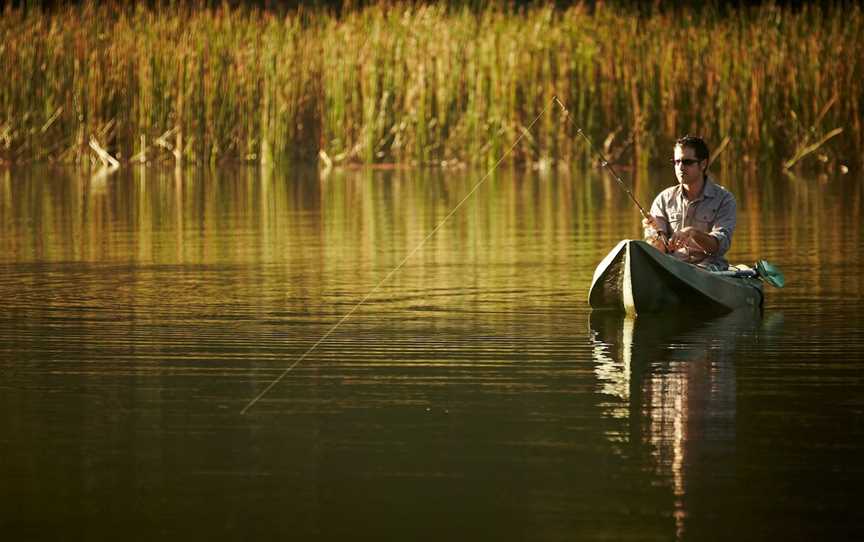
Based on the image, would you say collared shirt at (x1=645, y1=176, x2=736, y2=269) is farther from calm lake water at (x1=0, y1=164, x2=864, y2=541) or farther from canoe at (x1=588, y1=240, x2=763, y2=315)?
calm lake water at (x1=0, y1=164, x2=864, y2=541)

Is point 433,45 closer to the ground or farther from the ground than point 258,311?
farther from the ground

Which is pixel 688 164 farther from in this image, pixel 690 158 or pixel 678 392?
pixel 678 392

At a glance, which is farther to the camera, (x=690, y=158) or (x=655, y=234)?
(x=655, y=234)

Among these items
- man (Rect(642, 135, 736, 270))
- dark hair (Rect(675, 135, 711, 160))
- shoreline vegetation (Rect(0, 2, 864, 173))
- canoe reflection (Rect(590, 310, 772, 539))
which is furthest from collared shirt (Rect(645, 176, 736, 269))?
shoreline vegetation (Rect(0, 2, 864, 173))

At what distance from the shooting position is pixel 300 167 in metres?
A: 27.7

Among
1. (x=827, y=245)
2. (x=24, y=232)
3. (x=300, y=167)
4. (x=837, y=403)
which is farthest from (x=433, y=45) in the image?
(x=837, y=403)

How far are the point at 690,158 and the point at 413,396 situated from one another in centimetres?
356

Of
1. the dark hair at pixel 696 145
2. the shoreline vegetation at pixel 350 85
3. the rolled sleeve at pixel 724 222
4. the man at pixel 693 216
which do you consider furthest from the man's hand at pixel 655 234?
the shoreline vegetation at pixel 350 85

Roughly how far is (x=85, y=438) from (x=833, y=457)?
2523 mm

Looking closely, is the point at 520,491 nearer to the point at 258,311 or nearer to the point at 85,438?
the point at 85,438

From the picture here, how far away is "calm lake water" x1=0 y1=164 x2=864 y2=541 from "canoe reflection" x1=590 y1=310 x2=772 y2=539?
19mm

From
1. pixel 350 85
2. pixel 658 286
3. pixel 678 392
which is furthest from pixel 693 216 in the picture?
pixel 350 85

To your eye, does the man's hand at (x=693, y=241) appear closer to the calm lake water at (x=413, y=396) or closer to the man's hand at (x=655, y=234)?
the man's hand at (x=655, y=234)

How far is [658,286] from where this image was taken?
36.3 ft
